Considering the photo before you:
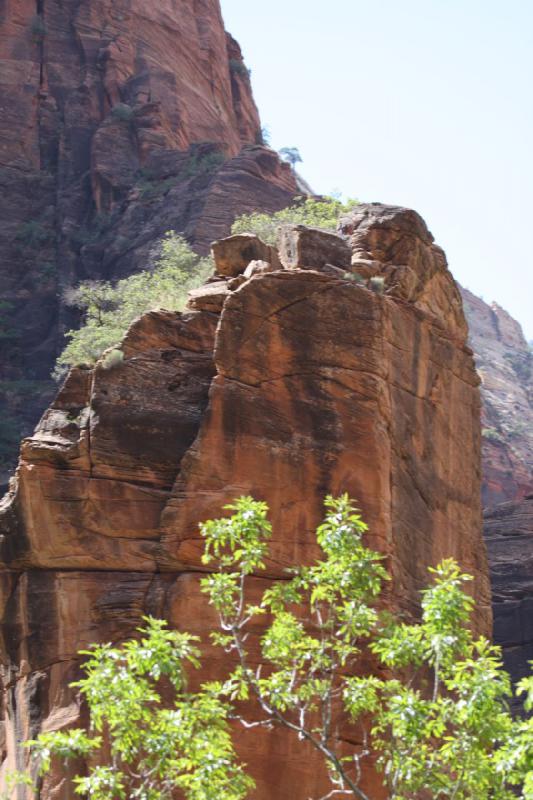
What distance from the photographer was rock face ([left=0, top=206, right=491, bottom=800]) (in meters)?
22.1

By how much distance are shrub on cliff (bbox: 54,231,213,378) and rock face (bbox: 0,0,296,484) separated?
7.57 feet

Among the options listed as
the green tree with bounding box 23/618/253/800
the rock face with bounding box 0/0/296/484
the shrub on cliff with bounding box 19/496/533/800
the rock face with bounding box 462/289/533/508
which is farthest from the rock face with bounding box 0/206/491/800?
Answer: the rock face with bounding box 462/289/533/508

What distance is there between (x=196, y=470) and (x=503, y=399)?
218 feet

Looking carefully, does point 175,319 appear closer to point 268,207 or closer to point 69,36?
point 268,207

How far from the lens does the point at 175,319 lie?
24391 mm

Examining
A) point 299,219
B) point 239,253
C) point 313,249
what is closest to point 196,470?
point 313,249

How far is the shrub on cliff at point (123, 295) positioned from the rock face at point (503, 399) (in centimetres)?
1874

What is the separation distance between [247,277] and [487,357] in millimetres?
72260

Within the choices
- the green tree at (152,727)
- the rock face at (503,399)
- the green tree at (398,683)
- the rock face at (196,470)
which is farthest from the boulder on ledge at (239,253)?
the rock face at (503,399)

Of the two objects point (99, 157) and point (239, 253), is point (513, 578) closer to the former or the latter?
point (239, 253)

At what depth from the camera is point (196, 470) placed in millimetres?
22531

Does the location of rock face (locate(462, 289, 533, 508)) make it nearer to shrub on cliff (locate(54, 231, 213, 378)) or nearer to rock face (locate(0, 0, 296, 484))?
rock face (locate(0, 0, 296, 484))

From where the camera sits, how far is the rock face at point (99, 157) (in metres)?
58.3

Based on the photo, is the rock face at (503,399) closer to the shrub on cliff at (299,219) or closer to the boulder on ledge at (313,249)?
the shrub on cliff at (299,219)
